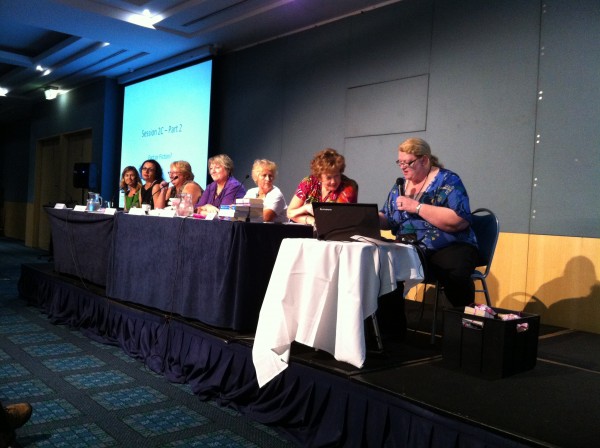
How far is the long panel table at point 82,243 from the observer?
3.59 meters

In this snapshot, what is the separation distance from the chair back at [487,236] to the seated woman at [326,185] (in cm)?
73

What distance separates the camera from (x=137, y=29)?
5.80m

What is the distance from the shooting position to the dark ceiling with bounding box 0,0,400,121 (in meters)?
5.05

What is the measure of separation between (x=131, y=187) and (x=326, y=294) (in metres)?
3.61

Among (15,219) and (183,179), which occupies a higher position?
(183,179)

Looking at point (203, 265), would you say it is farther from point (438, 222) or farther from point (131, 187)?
point (131, 187)

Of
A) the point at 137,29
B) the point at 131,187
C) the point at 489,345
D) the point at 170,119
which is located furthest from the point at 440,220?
the point at 170,119

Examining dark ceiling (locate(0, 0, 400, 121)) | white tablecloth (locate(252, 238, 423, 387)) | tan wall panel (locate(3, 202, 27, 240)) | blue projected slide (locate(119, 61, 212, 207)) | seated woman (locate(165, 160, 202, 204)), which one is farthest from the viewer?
tan wall panel (locate(3, 202, 27, 240))

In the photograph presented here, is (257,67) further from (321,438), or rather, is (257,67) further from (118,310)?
(321,438)

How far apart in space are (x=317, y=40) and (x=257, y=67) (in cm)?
95

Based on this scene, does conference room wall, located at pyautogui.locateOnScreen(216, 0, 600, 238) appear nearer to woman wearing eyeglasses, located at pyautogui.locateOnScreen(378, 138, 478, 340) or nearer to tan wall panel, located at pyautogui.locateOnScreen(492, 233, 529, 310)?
tan wall panel, located at pyautogui.locateOnScreen(492, 233, 529, 310)

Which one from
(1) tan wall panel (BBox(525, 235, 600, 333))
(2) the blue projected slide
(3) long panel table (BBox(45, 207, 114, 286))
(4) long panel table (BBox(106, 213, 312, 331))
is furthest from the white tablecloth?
(2) the blue projected slide

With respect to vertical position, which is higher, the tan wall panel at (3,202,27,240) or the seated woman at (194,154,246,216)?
the seated woman at (194,154,246,216)

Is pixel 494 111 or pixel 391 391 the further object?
pixel 494 111
